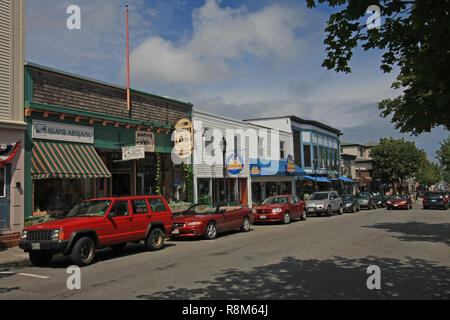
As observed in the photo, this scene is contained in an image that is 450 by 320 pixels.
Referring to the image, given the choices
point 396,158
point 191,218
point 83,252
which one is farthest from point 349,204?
point 396,158

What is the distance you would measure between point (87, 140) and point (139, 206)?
6393 mm

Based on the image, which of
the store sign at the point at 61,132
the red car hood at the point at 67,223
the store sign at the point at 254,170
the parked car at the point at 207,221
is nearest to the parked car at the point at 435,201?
the store sign at the point at 254,170

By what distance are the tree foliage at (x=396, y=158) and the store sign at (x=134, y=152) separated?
51.4 m

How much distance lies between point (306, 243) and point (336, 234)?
287 cm

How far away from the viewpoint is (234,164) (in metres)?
24.3

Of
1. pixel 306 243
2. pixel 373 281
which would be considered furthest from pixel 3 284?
pixel 306 243

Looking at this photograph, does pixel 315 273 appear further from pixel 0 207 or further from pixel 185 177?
pixel 185 177

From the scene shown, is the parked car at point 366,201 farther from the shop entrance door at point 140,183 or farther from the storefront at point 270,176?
the shop entrance door at point 140,183

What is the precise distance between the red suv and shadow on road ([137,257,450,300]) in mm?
3860

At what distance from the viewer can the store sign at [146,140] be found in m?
18.5

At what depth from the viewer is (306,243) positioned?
12.2 m

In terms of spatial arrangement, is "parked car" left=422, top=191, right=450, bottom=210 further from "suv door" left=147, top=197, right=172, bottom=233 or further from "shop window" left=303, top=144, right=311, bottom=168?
"suv door" left=147, top=197, right=172, bottom=233

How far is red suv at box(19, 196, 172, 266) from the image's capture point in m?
9.25

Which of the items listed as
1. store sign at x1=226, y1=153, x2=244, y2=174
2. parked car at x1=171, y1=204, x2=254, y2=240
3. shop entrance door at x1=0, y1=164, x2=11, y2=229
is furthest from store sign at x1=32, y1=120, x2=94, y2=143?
store sign at x1=226, y1=153, x2=244, y2=174
